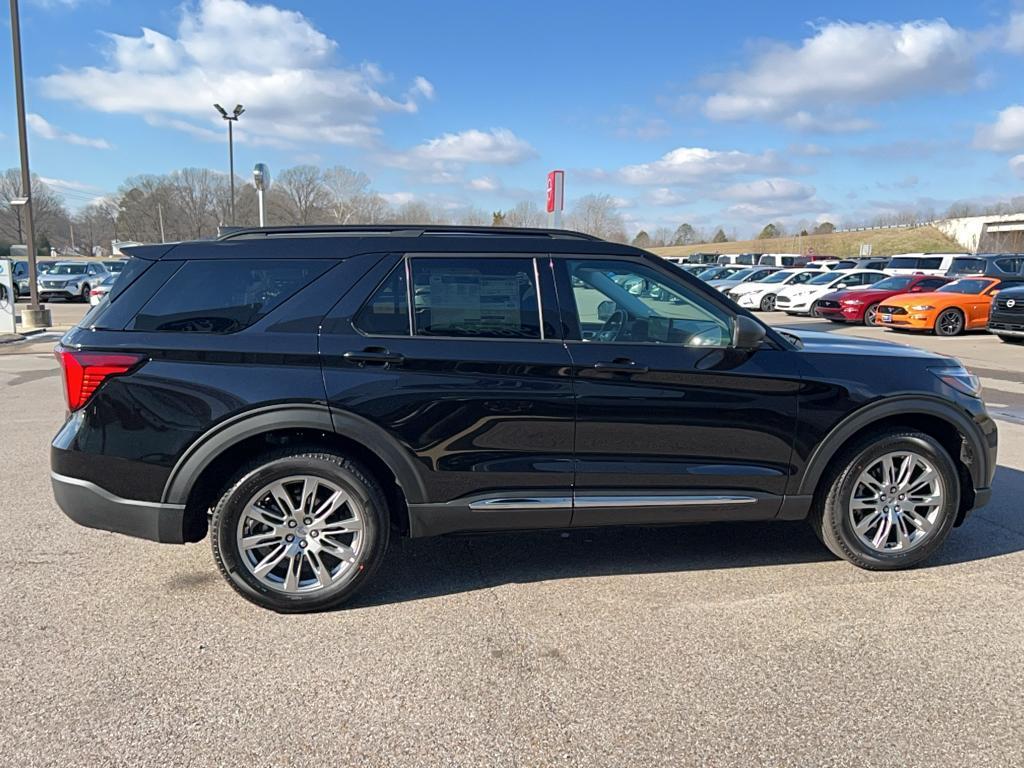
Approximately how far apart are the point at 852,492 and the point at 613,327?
1.63 m

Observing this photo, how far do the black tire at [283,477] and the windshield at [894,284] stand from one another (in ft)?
65.2

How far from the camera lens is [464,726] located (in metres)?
2.48

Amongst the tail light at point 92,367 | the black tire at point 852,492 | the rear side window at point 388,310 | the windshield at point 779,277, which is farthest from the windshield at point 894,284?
Result: the tail light at point 92,367

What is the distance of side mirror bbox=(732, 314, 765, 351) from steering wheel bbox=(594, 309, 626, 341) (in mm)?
576

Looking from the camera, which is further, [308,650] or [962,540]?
[962,540]

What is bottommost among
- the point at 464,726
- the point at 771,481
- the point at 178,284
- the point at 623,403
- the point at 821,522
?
the point at 464,726

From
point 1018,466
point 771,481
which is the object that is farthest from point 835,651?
point 1018,466

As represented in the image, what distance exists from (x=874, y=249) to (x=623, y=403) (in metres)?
100.0

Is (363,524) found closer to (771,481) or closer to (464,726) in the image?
(464,726)

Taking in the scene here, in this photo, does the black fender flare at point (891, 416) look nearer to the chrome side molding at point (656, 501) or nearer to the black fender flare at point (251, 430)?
the chrome side molding at point (656, 501)

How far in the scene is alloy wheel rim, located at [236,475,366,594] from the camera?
10.6 ft

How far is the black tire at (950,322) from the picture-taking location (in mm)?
16281

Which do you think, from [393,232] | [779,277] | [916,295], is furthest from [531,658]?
[779,277]

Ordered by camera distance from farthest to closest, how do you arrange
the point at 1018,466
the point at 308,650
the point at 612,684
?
the point at 1018,466 < the point at 308,650 < the point at 612,684
